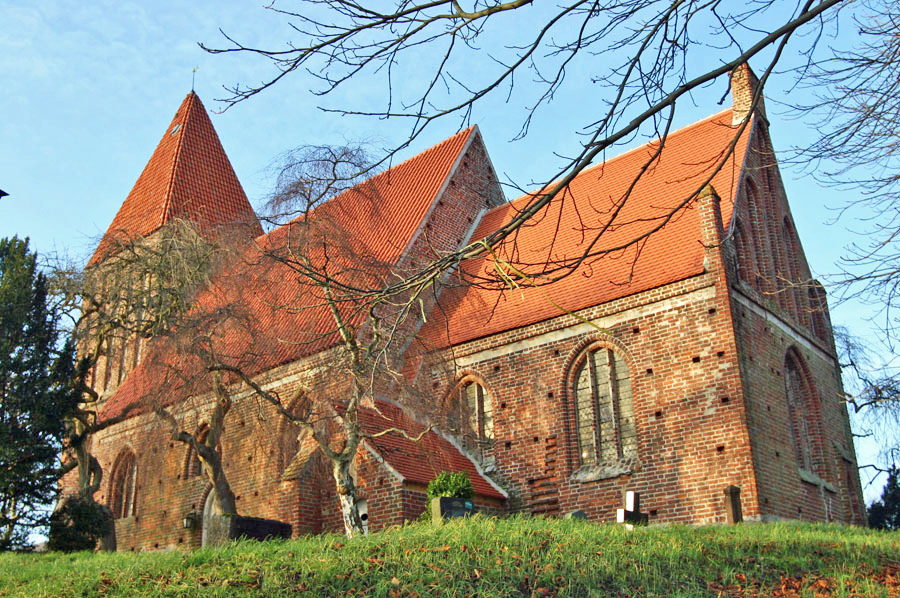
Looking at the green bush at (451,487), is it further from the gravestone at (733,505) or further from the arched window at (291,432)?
the gravestone at (733,505)

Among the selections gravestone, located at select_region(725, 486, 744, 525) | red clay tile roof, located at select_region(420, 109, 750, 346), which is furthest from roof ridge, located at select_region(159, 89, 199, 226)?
gravestone, located at select_region(725, 486, 744, 525)

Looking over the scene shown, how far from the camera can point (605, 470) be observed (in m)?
14.6

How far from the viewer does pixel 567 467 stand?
15.1m

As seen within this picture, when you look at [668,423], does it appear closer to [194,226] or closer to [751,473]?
[751,473]

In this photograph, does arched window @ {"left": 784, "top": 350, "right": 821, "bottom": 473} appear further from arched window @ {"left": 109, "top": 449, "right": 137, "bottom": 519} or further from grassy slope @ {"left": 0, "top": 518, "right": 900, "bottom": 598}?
arched window @ {"left": 109, "top": 449, "right": 137, "bottom": 519}

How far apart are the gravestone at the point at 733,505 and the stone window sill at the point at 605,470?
1813 mm

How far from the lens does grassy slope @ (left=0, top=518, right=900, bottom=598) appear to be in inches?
300

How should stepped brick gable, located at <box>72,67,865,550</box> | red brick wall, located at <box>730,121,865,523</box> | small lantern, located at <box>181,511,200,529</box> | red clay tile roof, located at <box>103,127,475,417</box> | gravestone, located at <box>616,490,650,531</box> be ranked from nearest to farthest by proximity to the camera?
gravestone, located at <box>616,490,650,531</box> → red clay tile roof, located at <box>103,127,475,417</box> → stepped brick gable, located at <box>72,67,865,550</box> → red brick wall, located at <box>730,121,865,523</box> → small lantern, located at <box>181,511,200,529</box>

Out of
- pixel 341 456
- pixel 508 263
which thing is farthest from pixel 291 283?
pixel 508 263

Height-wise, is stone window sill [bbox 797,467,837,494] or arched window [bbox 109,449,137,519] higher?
arched window [bbox 109,449,137,519]

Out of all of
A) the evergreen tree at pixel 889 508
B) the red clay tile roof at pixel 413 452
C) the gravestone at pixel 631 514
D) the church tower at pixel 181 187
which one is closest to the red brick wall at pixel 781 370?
the gravestone at pixel 631 514

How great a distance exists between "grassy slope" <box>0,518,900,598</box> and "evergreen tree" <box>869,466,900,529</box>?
522 inches

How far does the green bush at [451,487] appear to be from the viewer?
529 inches

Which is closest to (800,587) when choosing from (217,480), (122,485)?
(217,480)
